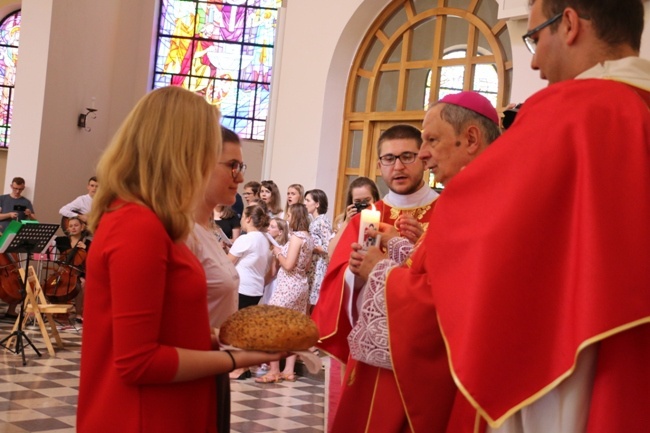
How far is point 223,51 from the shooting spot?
19.5 metres

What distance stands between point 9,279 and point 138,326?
889 centimetres

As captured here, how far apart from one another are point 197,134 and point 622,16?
43.3 inches

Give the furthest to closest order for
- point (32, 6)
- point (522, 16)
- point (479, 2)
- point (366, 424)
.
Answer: point (32, 6)
point (479, 2)
point (522, 16)
point (366, 424)

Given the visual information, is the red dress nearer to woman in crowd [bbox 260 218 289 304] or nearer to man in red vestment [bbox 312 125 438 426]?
man in red vestment [bbox 312 125 438 426]

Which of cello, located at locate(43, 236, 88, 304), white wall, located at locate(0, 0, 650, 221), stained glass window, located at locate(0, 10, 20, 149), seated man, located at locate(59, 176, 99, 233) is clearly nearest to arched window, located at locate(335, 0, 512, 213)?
white wall, located at locate(0, 0, 650, 221)

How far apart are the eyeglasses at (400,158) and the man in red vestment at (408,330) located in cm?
33

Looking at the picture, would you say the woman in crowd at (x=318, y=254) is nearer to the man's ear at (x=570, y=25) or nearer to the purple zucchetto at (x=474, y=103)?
the purple zucchetto at (x=474, y=103)

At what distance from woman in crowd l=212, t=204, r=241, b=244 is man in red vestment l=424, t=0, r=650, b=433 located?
8.15 m

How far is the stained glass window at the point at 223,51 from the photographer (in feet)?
63.2

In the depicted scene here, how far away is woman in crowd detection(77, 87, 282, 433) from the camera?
204 centimetres

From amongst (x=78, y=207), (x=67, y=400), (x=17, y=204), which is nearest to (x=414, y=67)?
(x=78, y=207)

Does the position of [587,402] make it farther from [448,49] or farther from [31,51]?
[31,51]

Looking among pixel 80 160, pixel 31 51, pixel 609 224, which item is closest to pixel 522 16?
pixel 609 224

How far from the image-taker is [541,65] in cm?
215
